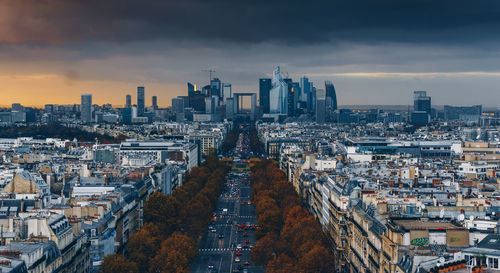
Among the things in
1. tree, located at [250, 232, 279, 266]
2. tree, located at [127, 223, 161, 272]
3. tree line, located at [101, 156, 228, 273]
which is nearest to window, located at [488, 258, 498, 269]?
tree line, located at [101, 156, 228, 273]

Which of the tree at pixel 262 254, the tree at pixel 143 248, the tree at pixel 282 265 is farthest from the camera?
the tree at pixel 262 254

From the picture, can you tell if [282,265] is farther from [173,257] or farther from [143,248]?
[143,248]

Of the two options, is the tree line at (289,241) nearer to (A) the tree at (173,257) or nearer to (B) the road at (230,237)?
(B) the road at (230,237)

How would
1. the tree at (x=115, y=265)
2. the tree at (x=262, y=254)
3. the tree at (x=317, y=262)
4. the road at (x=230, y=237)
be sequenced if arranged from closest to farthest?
the tree at (x=115, y=265), the tree at (x=317, y=262), the tree at (x=262, y=254), the road at (x=230, y=237)

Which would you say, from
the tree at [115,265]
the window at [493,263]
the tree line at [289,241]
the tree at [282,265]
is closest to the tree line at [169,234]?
the tree at [115,265]

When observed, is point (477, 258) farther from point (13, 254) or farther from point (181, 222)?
point (181, 222)

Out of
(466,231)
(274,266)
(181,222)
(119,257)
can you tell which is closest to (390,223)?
(466,231)

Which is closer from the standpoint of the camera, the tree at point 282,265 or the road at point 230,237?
the tree at point 282,265

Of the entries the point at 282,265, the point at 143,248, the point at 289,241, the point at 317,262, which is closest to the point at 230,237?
the point at 289,241
